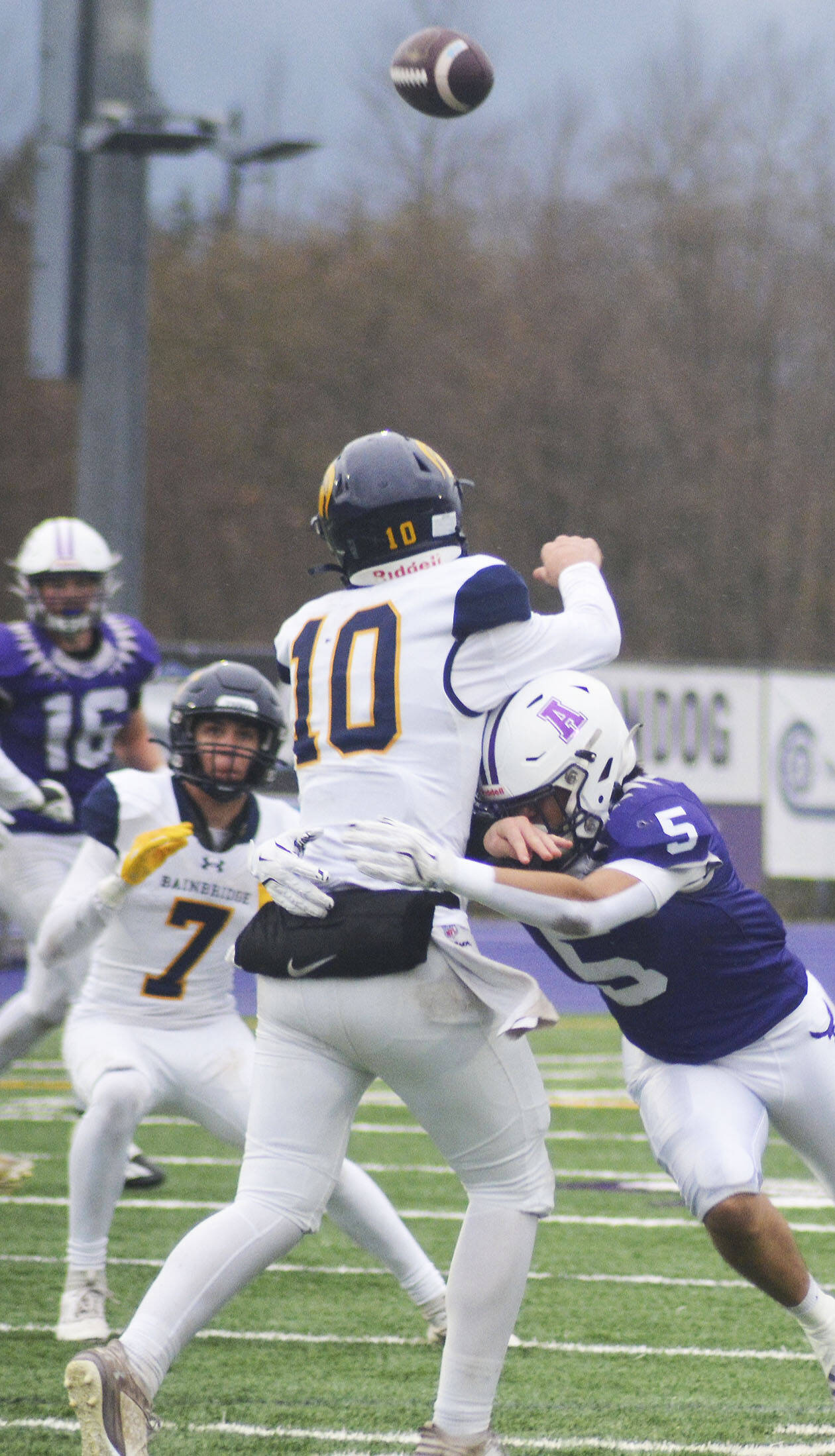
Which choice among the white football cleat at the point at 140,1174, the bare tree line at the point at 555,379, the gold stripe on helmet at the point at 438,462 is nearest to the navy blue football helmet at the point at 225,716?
the gold stripe on helmet at the point at 438,462

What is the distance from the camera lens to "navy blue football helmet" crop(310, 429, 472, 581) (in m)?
3.17

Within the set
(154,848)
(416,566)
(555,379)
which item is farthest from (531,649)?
(555,379)

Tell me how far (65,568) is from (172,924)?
1676 mm

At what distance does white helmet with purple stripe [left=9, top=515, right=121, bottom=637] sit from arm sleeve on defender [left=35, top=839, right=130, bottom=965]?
58.7 inches

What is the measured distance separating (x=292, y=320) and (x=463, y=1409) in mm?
20272

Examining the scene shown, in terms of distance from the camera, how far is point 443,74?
5770 mm


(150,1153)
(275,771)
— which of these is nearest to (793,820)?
(150,1153)

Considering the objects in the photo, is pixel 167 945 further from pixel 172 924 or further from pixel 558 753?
pixel 558 753

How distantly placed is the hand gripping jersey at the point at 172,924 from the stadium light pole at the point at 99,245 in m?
4.51

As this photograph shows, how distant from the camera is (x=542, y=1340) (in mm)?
4184

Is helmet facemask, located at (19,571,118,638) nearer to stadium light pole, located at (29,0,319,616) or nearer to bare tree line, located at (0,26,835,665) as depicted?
stadium light pole, located at (29,0,319,616)

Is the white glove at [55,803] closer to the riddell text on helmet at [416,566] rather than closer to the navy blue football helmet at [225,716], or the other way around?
the navy blue football helmet at [225,716]

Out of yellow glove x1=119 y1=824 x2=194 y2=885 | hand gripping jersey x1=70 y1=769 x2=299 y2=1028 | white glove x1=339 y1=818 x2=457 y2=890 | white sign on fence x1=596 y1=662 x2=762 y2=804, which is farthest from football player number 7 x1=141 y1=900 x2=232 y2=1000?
white sign on fence x1=596 y1=662 x2=762 y2=804

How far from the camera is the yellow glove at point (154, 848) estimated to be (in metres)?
3.86
